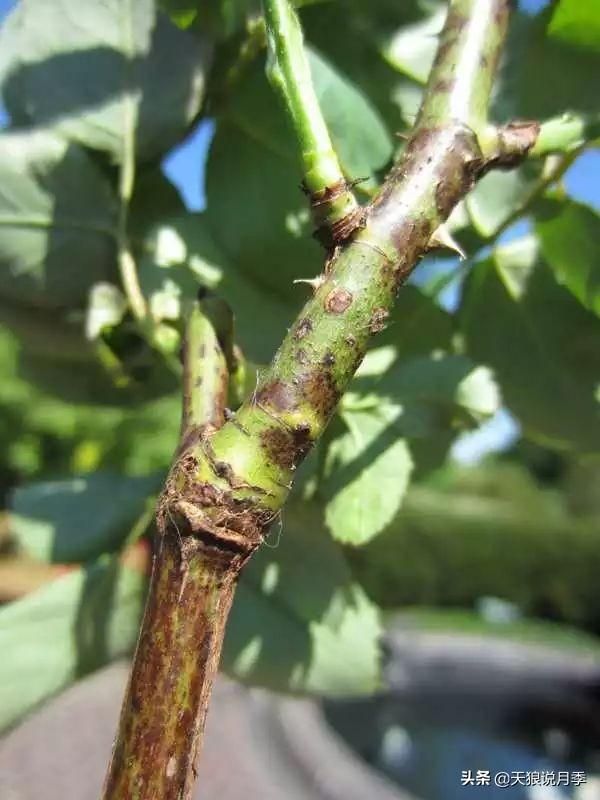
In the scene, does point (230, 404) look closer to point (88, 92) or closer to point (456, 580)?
point (88, 92)

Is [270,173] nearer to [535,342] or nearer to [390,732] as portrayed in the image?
[535,342]

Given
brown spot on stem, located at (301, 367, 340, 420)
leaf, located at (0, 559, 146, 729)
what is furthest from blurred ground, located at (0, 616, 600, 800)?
brown spot on stem, located at (301, 367, 340, 420)

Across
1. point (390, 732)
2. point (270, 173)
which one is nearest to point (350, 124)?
→ point (270, 173)

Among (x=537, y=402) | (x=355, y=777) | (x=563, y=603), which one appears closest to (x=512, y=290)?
(x=537, y=402)

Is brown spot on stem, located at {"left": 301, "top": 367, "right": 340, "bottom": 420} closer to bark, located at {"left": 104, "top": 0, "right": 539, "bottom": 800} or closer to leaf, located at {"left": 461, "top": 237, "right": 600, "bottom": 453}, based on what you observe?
bark, located at {"left": 104, "top": 0, "right": 539, "bottom": 800}

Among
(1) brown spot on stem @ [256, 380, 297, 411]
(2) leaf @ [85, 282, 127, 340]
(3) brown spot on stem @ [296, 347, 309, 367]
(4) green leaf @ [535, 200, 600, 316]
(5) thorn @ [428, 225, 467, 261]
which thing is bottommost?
(1) brown spot on stem @ [256, 380, 297, 411]

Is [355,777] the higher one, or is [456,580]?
[456,580]

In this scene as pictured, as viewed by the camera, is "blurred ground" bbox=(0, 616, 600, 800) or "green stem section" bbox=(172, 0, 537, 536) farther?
"blurred ground" bbox=(0, 616, 600, 800)

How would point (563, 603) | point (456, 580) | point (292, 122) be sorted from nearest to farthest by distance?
point (292, 122) → point (563, 603) → point (456, 580)

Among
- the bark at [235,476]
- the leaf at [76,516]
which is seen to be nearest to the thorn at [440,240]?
the bark at [235,476]
